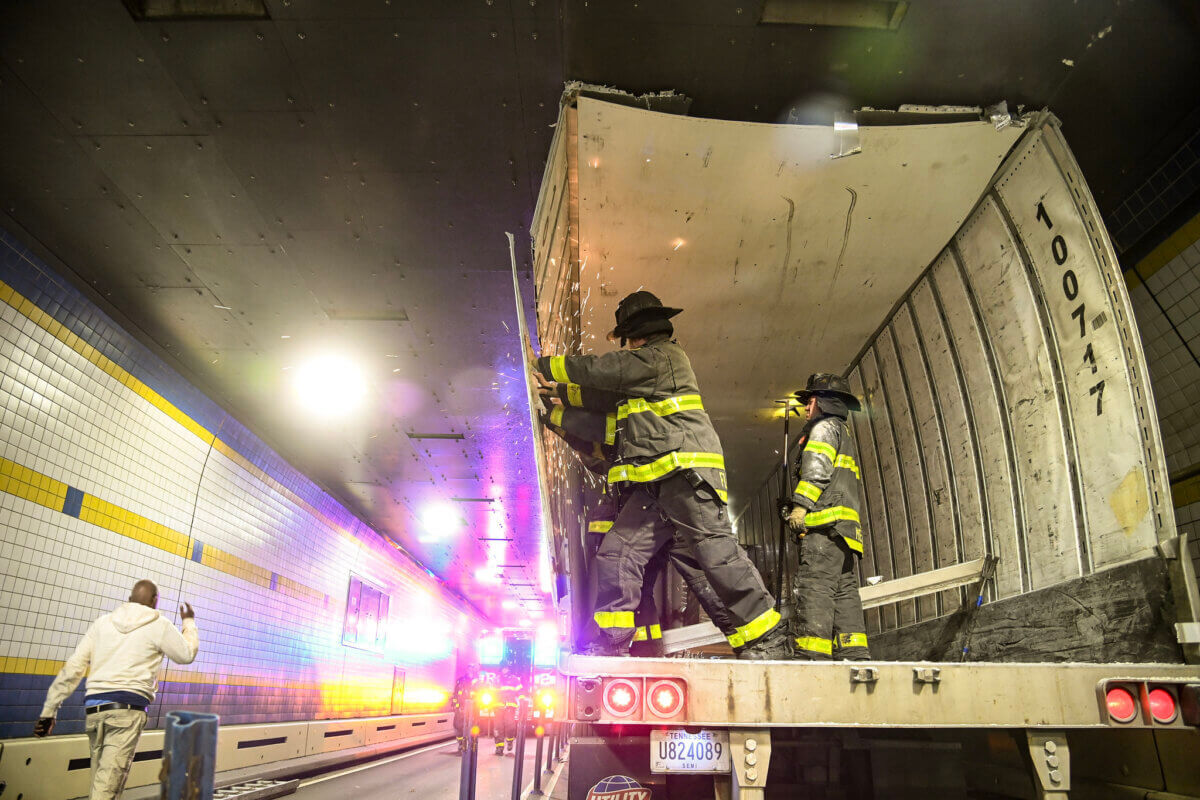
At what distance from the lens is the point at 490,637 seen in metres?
22.0

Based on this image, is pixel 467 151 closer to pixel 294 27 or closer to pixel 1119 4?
pixel 294 27

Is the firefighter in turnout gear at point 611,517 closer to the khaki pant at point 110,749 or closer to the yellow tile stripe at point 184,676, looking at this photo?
the khaki pant at point 110,749

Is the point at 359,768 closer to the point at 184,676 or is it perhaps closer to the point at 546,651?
the point at 184,676

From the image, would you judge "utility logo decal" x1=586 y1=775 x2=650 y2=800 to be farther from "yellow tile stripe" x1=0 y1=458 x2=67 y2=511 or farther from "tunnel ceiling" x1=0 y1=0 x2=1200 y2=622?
"yellow tile stripe" x1=0 y1=458 x2=67 y2=511

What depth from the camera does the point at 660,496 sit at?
3.66 metres

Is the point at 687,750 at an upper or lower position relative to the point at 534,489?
lower

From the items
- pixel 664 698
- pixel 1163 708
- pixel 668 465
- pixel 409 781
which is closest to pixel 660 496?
pixel 668 465

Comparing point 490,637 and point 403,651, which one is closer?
point 403,651

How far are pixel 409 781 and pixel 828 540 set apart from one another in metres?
6.71

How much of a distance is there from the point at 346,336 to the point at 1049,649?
19.4 feet

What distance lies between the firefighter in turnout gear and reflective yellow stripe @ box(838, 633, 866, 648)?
0.90m

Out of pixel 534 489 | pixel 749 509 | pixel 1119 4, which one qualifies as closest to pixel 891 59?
pixel 1119 4

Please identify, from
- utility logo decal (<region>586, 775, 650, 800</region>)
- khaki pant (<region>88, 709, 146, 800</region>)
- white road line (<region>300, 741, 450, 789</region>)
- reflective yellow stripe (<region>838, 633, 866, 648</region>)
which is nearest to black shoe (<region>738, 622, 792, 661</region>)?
utility logo decal (<region>586, 775, 650, 800</region>)

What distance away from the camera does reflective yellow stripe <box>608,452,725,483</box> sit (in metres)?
3.60
